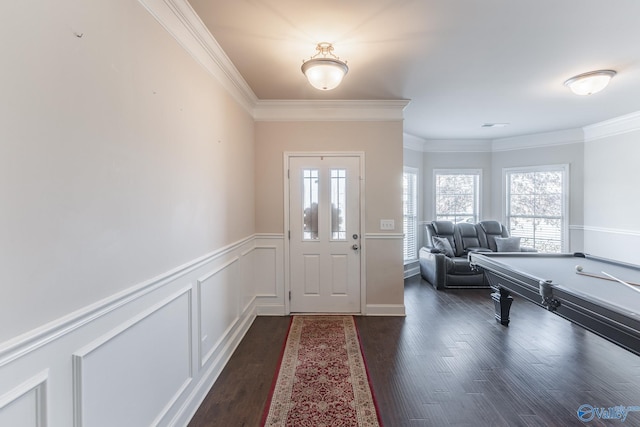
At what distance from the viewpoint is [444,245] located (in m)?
5.48

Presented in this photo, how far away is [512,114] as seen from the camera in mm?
4512

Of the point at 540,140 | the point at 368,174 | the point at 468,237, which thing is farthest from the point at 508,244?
the point at 368,174

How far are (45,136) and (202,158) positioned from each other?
1321 mm

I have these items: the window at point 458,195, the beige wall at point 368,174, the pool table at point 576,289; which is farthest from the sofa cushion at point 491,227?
the beige wall at point 368,174

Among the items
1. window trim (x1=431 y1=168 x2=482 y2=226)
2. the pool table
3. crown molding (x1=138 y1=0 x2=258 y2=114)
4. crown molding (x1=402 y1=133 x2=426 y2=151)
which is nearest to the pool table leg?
the pool table

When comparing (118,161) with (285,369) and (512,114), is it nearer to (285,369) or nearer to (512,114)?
(285,369)

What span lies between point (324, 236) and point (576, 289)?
255cm

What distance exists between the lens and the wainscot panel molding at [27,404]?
0.92 meters

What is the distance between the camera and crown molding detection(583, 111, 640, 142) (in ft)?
14.8

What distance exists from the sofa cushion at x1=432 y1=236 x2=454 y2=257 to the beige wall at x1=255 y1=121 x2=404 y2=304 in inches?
75.3

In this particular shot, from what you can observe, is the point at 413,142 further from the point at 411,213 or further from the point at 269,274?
the point at 269,274

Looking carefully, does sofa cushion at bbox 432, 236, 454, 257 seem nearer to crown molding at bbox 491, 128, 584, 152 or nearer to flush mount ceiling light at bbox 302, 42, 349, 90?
crown molding at bbox 491, 128, 584, 152

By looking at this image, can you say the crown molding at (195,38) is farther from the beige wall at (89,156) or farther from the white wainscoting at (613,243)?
the white wainscoting at (613,243)

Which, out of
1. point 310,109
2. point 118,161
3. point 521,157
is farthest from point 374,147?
point 521,157
